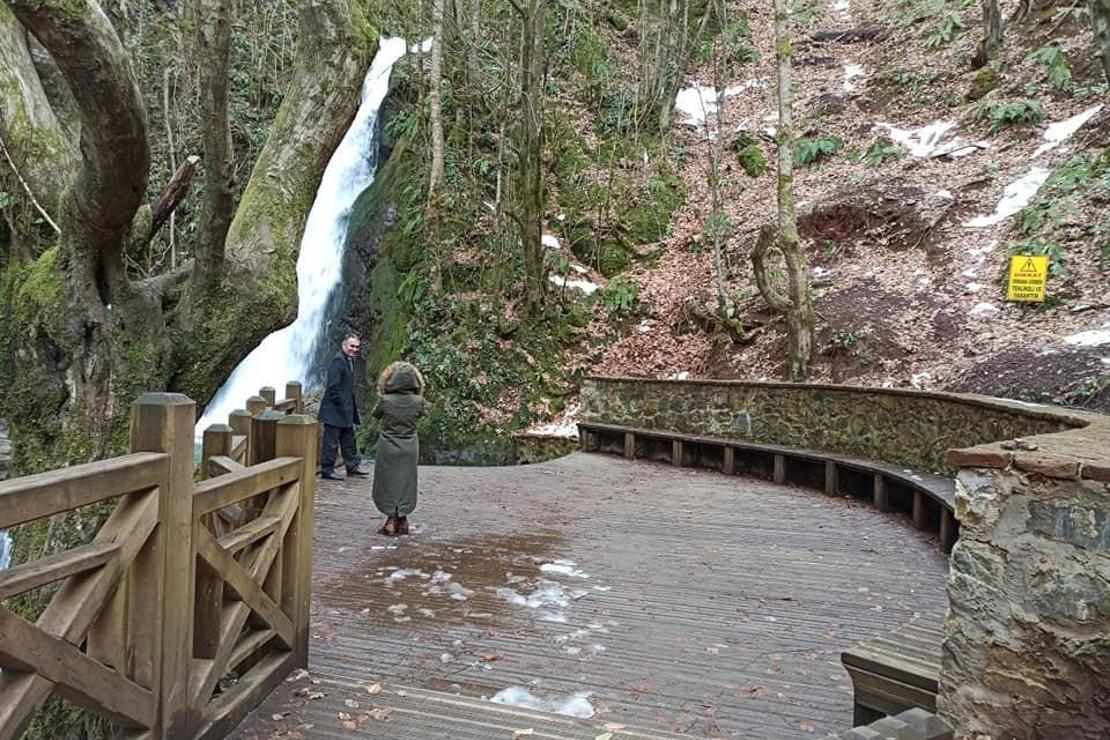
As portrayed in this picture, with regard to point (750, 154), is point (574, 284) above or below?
below

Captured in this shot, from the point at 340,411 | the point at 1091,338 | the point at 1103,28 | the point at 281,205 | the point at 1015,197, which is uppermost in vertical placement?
the point at 1015,197

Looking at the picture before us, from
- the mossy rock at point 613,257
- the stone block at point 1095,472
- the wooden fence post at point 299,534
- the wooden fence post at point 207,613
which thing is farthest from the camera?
the mossy rock at point 613,257

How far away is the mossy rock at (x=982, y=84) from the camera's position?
18.8 metres

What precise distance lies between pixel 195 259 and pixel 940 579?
20.3ft

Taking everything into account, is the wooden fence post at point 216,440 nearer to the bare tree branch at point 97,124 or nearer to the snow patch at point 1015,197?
the bare tree branch at point 97,124

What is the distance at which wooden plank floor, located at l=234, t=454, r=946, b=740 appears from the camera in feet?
12.0

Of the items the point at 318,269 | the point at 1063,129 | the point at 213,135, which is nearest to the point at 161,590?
the point at 213,135

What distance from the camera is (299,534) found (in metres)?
3.90

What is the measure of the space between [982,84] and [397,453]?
59.6ft

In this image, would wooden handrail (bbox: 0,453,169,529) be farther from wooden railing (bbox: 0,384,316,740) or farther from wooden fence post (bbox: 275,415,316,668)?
wooden fence post (bbox: 275,415,316,668)

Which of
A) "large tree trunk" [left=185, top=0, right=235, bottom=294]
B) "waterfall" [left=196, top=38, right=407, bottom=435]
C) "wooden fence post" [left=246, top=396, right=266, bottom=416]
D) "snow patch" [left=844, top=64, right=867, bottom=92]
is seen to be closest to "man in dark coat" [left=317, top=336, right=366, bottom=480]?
"wooden fence post" [left=246, top=396, right=266, bottom=416]

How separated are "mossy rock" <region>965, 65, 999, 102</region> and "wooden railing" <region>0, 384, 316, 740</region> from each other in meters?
19.9

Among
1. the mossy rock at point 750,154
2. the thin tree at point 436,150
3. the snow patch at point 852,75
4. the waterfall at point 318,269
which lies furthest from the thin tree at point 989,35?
the waterfall at point 318,269

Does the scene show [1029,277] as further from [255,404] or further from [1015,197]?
[255,404]
